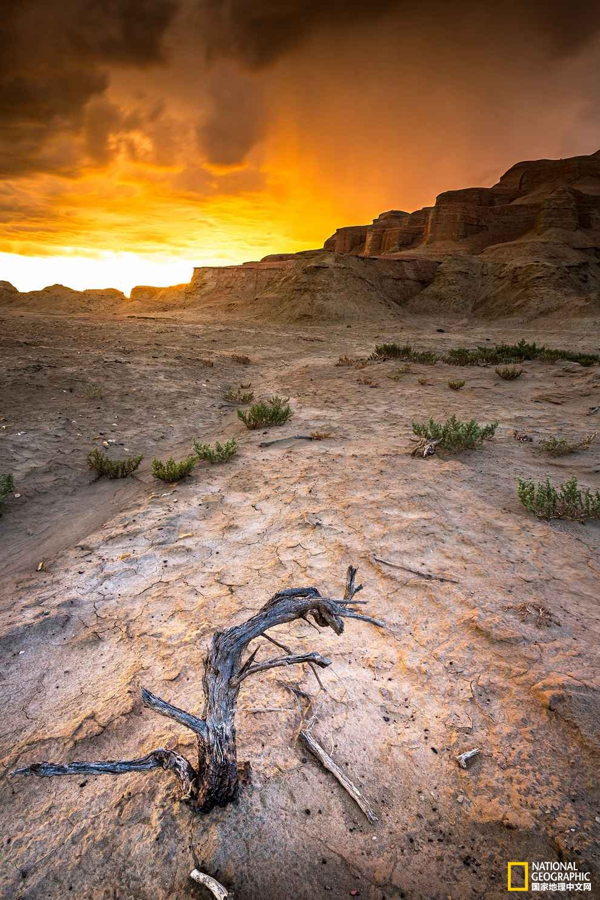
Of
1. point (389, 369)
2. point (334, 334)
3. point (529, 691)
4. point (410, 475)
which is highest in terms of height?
point (334, 334)

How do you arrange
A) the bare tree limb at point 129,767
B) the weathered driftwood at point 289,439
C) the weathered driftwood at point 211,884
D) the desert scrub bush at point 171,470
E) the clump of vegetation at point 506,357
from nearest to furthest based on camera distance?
1. the weathered driftwood at point 211,884
2. the bare tree limb at point 129,767
3. the desert scrub bush at point 171,470
4. the weathered driftwood at point 289,439
5. the clump of vegetation at point 506,357

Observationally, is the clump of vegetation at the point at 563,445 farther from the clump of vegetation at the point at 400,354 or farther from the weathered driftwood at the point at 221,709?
the clump of vegetation at the point at 400,354

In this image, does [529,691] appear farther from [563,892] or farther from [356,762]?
[356,762]

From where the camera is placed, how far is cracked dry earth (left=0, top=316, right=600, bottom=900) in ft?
5.09

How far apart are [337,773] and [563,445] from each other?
5.32 meters

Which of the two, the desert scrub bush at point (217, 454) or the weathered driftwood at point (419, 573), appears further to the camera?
the desert scrub bush at point (217, 454)

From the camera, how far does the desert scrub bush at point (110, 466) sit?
17.8 feet

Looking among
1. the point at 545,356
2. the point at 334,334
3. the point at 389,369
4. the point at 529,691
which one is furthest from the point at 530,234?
the point at 529,691

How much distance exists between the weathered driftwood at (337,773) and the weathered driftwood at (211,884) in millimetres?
599

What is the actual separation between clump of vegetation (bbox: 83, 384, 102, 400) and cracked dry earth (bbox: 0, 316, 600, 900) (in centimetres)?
215

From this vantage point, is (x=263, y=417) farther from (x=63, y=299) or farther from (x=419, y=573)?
(x=63, y=299)

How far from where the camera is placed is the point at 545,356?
40.2ft

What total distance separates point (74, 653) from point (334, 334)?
22.2 meters

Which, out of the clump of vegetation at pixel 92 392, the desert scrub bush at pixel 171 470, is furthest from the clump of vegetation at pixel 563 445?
the clump of vegetation at pixel 92 392
